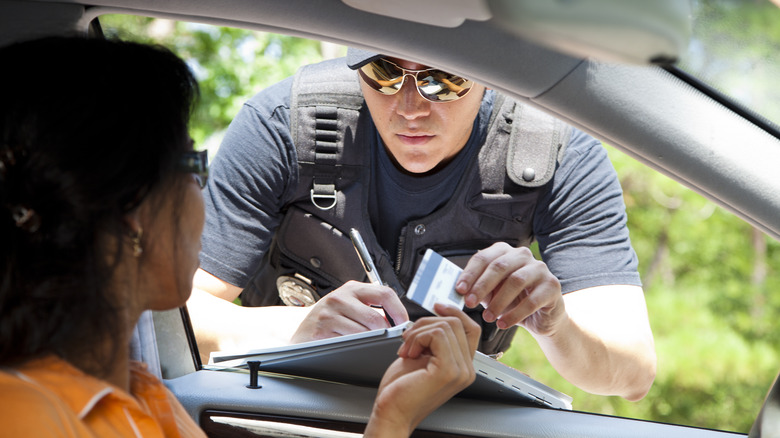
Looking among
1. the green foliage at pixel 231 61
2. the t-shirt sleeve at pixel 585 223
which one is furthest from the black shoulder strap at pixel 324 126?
the green foliage at pixel 231 61

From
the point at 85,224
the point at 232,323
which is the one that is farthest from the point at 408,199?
the point at 85,224

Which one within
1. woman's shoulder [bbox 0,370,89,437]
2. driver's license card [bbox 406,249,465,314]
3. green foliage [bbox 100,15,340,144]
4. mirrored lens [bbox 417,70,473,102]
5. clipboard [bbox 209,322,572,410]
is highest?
green foliage [bbox 100,15,340,144]

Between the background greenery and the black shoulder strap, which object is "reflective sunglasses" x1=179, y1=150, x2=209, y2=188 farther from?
the background greenery

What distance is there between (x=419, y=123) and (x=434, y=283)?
2.66 feet

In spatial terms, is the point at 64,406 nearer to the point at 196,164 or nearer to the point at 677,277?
the point at 196,164

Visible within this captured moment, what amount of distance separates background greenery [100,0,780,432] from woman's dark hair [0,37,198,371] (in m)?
5.75

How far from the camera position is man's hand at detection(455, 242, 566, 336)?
64.3 inches

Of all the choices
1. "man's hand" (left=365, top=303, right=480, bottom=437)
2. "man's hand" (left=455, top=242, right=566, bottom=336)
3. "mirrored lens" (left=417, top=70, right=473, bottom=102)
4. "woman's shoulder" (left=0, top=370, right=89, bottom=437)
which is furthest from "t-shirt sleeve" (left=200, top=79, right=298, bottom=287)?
"woman's shoulder" (left=0, top=370, right=89, bottom=437)

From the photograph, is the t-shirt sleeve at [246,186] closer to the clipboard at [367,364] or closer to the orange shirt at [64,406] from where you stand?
the clipboard at [367,364]

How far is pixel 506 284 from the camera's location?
1.67 m

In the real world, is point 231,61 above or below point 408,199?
above

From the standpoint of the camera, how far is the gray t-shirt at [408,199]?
233 cm

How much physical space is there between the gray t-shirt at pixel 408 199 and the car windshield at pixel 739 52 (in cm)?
106

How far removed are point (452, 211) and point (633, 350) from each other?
62cm
